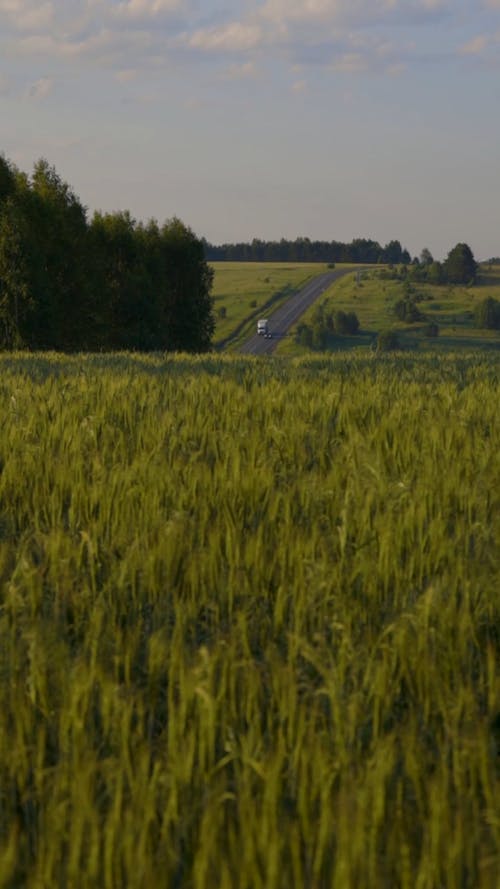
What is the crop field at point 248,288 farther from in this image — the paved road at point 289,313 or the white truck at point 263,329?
the white truck at point 263,329

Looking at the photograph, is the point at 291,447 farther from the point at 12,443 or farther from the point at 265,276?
the point at 265,276

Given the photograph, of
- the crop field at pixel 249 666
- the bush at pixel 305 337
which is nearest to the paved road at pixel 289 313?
the bush at pixel 305 337

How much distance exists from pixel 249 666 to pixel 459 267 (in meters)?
173

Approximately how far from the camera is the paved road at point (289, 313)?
440 ft

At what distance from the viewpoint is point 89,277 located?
46719 mm

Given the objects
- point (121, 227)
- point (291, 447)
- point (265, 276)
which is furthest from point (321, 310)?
point (291, 447)

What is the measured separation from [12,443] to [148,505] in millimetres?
1712

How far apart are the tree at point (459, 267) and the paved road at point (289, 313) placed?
18.5 meters

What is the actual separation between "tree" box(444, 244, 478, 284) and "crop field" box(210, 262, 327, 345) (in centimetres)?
2275

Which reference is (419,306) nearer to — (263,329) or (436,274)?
(263,329)

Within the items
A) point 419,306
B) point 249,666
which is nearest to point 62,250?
point 249,666

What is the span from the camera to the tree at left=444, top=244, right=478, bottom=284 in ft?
556

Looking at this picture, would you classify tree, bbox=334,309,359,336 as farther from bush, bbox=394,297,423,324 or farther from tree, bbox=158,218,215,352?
tree, bbox=158,218,215,352

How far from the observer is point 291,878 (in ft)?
6.13
